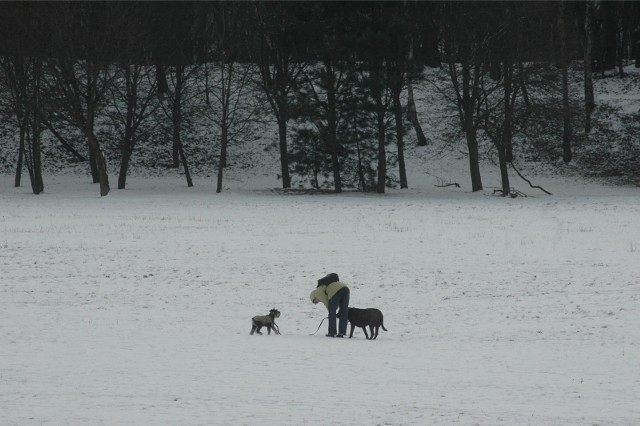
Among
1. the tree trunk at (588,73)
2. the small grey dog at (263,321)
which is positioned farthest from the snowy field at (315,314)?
the tree trunk at (588,73)

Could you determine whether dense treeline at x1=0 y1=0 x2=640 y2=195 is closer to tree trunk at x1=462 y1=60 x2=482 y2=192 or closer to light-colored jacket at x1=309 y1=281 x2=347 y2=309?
tree trunk at x1=462 y1=60 x2=482 y2=192

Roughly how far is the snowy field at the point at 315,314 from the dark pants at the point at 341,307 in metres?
0.47

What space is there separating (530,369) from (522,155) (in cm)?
4795

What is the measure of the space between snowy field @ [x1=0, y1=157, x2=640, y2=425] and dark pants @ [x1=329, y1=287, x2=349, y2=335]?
1.55 ft

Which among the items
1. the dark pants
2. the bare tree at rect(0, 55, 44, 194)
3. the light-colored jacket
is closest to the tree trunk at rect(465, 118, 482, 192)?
the bare tree at rect(0, 55, 44, 194)

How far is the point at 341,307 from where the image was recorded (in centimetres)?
1413

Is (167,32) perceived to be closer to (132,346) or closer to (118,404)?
(132,346)

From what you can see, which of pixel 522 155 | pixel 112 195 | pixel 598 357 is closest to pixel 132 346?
pixel 598 357

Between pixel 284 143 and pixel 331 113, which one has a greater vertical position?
pixel 331 113

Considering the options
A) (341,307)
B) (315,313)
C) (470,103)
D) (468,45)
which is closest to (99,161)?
(470,103)

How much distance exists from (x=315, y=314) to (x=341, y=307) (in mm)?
3229

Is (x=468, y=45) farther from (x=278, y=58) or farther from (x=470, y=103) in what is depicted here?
(x=278, y=58)

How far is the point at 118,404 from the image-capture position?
9.34 metres

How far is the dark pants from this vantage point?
45.8 ft
